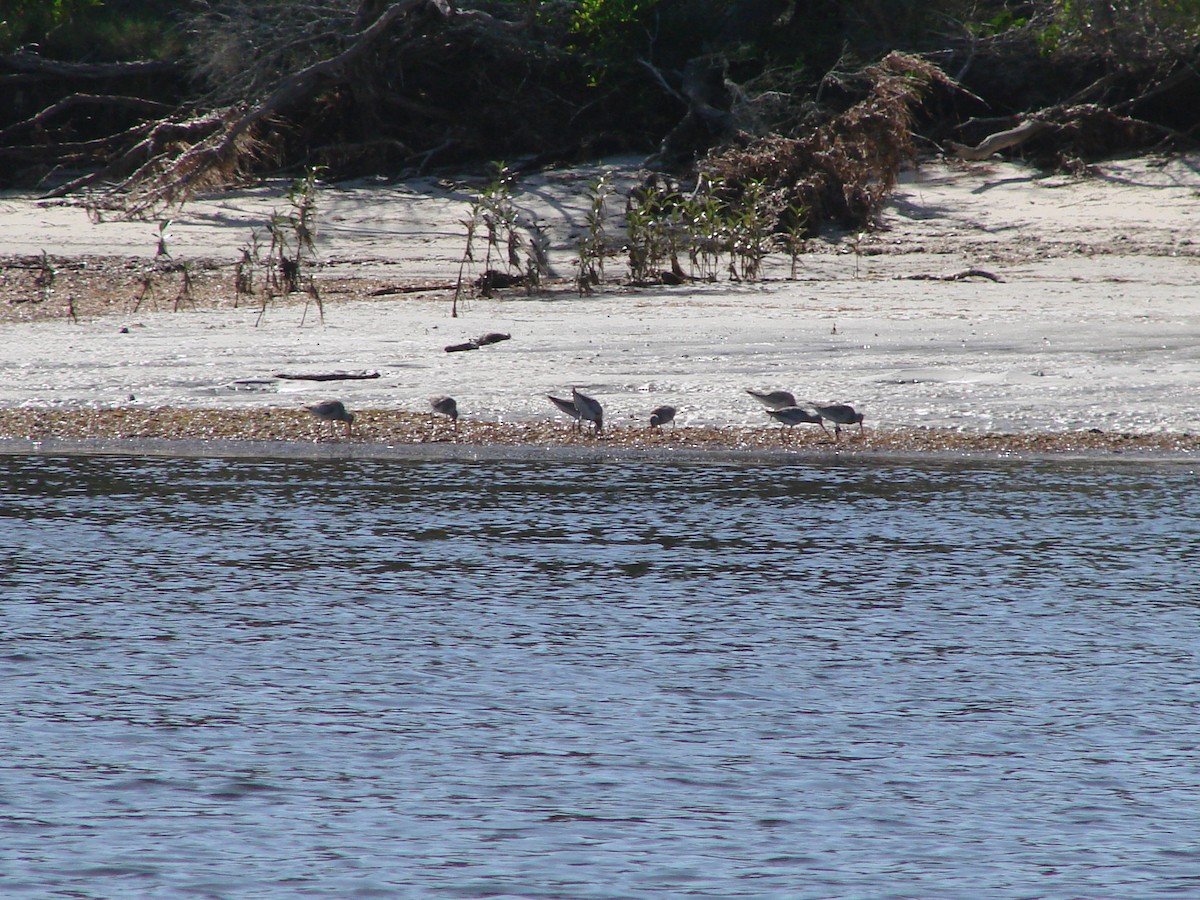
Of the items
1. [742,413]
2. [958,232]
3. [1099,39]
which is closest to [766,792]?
[742,413]

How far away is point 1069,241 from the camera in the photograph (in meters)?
16.0

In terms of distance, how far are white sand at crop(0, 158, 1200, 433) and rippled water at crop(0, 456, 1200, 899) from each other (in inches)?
61.8

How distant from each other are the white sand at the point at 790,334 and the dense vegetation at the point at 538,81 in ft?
6.36

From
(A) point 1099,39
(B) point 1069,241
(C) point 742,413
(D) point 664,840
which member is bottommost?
(D) point 664,840

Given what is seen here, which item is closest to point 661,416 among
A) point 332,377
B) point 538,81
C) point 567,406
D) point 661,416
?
point 661,416

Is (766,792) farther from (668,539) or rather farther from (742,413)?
(742,413)

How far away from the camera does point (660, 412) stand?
1045cm

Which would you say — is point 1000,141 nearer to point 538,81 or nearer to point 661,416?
point 538,81

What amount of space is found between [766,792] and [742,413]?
6.02 m

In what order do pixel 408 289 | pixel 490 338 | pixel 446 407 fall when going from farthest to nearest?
pixel 408 289 → pixel 490 338 → pixel 446 407

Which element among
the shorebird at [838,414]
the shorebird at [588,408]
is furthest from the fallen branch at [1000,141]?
the shorebird at [588,408]

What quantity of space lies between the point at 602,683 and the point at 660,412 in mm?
4363

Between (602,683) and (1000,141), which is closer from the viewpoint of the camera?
(602,683)

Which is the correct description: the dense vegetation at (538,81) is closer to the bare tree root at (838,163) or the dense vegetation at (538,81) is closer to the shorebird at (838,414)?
the bare tree root at (838,163)
